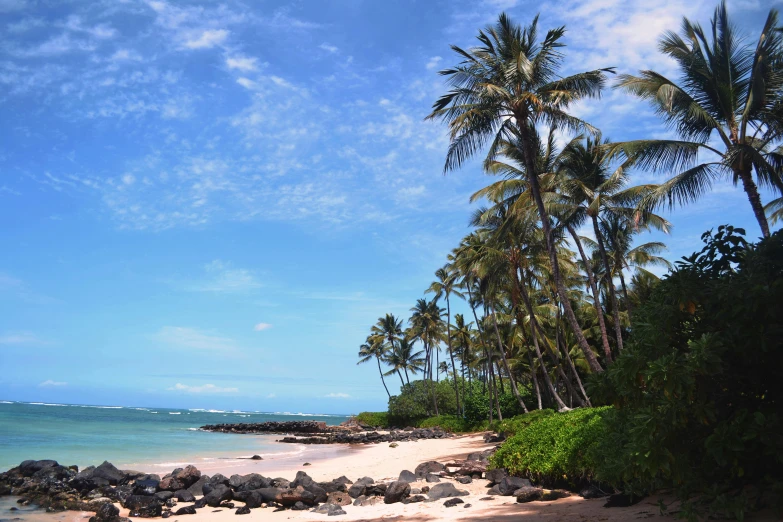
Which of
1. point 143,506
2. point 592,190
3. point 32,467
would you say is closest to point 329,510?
point 143,506

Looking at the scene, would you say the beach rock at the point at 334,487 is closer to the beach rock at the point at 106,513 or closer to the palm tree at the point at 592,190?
the beach rock at the point at 106,513

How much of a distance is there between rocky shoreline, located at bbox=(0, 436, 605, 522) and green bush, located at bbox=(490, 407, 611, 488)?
32 cm

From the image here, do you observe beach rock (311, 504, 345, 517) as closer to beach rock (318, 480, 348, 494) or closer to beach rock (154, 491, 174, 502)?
beach rock (318, 480, 348, 494)

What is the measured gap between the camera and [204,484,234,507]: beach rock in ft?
34.0

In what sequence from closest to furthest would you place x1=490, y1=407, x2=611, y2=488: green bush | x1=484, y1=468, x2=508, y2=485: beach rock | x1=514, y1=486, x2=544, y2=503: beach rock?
x1=514, y1=486, x2=544, y2=503: beach rock
x1=490, y1=407, x2=611, y2=488: green bush
x1=484, y1=468, x2=508, y2=485: beach rock

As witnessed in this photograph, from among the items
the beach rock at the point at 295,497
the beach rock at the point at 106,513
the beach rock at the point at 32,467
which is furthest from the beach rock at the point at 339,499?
the beach rock at the point at 32,467

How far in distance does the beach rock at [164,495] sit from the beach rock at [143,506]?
0.30 meters

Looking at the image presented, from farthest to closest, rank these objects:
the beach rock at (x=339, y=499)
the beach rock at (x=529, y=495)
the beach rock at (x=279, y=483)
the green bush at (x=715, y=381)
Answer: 1. the beach rock at (x=279, y=483)
2. the beach rock at (x=339, y=499)
3. the beach rock at (x=529, y=495)
4. the green bush at (x=715, y=381)

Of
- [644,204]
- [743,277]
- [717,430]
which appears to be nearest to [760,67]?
[644,204]

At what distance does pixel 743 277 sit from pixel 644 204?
8.31 metres

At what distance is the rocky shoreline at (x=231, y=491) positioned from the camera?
29.8ft

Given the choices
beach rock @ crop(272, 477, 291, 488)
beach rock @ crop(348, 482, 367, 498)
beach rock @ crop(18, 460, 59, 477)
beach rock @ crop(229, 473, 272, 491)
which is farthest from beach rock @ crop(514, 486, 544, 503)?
beach rock @ crop(18, 460, 59, 477)

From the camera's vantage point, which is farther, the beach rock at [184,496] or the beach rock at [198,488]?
the beach rock at [198,488]

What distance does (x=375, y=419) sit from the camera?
53000 mm
